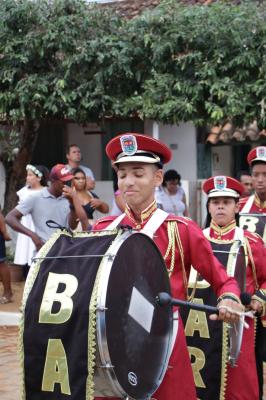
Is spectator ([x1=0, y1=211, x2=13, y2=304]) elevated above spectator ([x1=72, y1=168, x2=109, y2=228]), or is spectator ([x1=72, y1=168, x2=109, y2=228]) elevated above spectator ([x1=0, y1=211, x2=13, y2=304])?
spectator ([x1=72, y1=168, x2=109, y2=228])

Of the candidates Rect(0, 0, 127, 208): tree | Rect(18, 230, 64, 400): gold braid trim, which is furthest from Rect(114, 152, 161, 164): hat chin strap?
Rect(0, 0, 127, 208): tree

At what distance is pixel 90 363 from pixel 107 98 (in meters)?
9.40

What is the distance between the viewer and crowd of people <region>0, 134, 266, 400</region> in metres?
4.58

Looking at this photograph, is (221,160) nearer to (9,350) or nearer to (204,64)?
(204,64)

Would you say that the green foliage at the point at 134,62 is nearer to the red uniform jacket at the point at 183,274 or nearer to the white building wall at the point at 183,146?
the white building wall at the point at 183,146

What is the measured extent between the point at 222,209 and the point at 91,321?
2.64m

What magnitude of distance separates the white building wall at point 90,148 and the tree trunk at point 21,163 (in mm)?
2699

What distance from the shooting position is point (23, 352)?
4.18 m

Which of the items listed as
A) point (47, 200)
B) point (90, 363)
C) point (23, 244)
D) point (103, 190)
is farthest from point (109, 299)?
point (103, 190)

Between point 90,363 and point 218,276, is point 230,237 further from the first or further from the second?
point 90,363

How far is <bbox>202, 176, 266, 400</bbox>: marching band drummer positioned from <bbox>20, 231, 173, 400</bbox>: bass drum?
157 cm

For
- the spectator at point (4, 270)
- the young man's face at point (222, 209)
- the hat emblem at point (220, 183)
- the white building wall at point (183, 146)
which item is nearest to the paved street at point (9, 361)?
the spectator at point (4, 270)

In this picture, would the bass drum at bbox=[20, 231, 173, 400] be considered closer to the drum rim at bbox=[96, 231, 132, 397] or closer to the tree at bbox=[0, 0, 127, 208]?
the drum rim at bbox=[96, 231, 132, 397]

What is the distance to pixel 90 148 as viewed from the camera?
17625 millimetres
